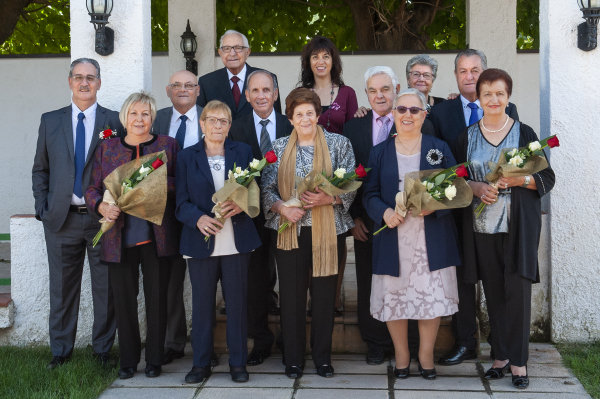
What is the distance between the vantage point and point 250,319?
4.54m

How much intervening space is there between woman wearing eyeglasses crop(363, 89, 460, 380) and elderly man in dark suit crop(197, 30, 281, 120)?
1.21 metres

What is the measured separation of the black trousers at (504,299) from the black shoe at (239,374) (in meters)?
1.59

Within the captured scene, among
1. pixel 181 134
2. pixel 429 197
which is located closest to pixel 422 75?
pixel 429 197

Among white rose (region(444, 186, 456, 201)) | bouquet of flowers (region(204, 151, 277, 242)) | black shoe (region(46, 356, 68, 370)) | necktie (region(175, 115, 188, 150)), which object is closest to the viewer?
white rose (region(444, 186, 456, 201))

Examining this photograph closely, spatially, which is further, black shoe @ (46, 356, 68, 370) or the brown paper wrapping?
black shoe @ (46, 356, 68, 370)

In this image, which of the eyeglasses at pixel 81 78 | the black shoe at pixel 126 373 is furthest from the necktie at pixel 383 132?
the black shoe at pixel 126 373

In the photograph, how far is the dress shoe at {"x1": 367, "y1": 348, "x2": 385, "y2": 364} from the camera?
443 cm

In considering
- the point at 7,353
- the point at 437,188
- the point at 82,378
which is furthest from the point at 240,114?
the point at 7,353

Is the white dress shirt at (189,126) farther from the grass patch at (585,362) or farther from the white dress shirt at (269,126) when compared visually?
the grass patch at (585,362)

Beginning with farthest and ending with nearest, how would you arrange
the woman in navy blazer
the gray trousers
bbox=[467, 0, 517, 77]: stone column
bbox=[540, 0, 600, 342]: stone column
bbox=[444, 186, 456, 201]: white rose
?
bbox=[467, 0, 517, 77]: stone column < bbox=[540, 0, 600, 342]: stone column < the gray trousers < the woman in navy blazer < bbox=[444, 186, 456, 201]: white rose

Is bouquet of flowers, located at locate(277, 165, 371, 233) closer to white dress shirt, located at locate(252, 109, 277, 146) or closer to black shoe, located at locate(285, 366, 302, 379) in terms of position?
white dress shirt, located at locate(252, 109, 277, 146)

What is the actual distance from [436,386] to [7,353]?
3069 mm

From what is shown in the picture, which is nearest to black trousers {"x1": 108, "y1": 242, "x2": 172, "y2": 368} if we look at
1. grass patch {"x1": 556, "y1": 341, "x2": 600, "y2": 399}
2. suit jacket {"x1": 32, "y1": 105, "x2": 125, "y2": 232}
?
suit jacket {"x1": 32, "y1": 105, "x2": 125, "y2": 232}

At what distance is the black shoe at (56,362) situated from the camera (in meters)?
4.34
